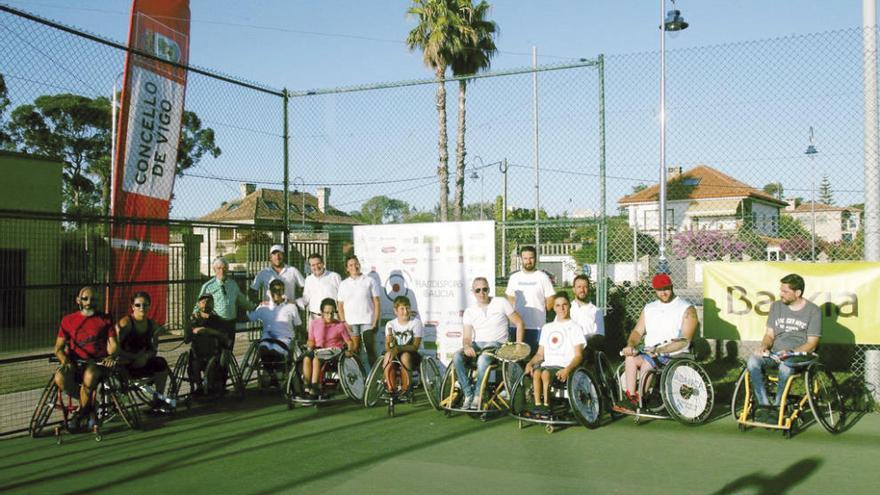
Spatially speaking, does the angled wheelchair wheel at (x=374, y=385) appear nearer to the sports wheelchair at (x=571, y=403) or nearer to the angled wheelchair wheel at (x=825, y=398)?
the sports wheelchair at (x=571, y=403)

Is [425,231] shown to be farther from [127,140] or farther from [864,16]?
[864,16]

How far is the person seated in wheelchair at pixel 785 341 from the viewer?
20.1ft

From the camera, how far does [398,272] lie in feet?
30.1

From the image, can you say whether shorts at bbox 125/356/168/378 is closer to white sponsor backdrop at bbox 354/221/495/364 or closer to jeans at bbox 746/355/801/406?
white sponsor backdrop at bbox 354/221/495/364

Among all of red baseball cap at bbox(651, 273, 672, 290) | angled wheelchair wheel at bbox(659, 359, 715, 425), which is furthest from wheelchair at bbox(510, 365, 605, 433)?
red baseball cap at bbox(651, 273, 672, 290)

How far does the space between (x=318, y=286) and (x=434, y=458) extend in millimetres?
3592

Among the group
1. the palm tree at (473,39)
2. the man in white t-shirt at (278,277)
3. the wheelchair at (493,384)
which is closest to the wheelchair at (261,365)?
the man in white t-shirt at (278,277)

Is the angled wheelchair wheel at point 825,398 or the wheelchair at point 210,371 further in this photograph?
the wheelchair at point 210,371

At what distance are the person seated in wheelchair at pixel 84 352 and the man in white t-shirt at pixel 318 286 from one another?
2506 millimetres

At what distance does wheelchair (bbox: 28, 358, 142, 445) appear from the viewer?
630cm

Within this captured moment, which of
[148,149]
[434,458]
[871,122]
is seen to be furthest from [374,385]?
[871,122]

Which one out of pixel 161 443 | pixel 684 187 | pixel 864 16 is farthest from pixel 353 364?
pixel 684 187

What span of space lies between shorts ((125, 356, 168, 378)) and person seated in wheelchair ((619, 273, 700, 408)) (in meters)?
4.36

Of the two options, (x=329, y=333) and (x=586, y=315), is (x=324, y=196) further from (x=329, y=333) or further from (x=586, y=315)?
(x=586, y=315)
